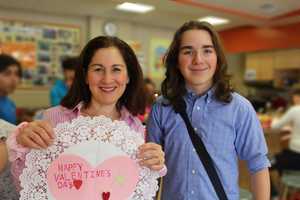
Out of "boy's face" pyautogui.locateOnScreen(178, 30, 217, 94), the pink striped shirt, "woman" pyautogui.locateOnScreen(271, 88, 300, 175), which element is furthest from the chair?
the pink striped shirt

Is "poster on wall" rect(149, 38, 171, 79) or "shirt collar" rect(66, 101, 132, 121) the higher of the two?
"poster on wall" rect(149, 38, 171, 79)

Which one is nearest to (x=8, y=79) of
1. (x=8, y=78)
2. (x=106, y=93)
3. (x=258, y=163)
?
(x=8, y=78)

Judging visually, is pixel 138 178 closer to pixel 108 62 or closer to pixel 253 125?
→ pixel 108 62

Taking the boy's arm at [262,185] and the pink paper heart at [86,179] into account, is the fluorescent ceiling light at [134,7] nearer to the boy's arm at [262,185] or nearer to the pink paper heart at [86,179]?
the pink paper heart at [86,179]

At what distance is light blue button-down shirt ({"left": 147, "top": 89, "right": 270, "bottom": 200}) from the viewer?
1.03 m

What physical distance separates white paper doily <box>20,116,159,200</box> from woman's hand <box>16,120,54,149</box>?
27 mm

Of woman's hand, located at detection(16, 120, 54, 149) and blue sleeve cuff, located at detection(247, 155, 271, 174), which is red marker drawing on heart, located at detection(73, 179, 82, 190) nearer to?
woman's hand, located at detection(16, 120, 54, 149)

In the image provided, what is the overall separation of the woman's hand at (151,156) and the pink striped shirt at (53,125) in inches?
1.4

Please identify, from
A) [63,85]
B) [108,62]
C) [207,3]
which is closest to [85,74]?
[108,62]

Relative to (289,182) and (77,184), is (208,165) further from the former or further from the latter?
(289,182)

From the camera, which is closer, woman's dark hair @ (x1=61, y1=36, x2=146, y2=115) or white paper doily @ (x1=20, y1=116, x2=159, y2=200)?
white paper doily @ (x1=20, y1=116, x2=159, y2=200)

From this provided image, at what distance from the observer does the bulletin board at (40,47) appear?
2967 mm

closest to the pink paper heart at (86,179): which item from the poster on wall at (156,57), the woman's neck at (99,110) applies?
the woman's neck at (99,110)

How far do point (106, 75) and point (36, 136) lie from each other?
250 mm
